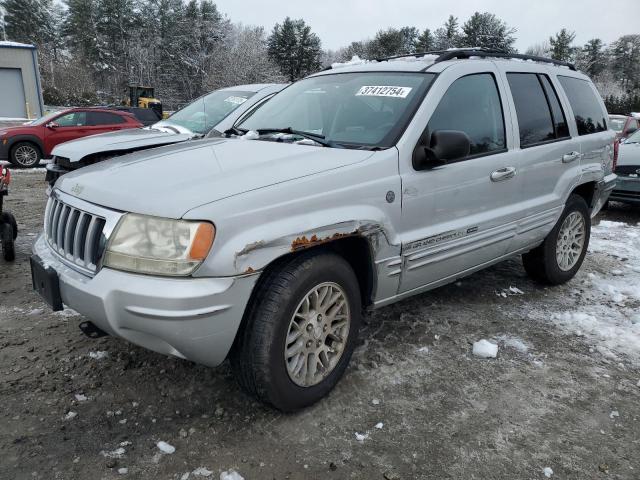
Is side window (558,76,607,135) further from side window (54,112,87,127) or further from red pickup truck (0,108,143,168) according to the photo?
side window (54,112,87,127)

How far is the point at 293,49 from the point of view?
2021 inches

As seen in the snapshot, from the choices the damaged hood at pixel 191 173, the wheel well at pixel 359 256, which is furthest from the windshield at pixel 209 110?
the wheel well at pixel 359 256

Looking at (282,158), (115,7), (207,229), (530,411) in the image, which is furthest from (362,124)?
(115,7)

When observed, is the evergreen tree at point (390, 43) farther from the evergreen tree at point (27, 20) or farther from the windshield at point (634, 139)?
the windshield at point (634, 139)

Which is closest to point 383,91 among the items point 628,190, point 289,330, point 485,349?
point 289,330

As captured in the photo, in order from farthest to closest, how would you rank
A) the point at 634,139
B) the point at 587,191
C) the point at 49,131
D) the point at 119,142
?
the point at 49,131, the point at 634,139, the point at 119,142, the point at 587,191

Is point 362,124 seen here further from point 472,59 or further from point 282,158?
point 472,59

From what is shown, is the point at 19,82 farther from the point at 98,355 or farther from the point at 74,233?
the point at 74,233

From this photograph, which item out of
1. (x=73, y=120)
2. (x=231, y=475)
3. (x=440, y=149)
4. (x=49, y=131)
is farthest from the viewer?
(x=73, y=120)

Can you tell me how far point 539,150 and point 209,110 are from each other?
14.8 ft

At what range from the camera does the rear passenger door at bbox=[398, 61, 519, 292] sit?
3041mm

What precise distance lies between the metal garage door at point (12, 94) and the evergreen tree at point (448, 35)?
40.5m

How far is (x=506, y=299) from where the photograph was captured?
4.44 metres

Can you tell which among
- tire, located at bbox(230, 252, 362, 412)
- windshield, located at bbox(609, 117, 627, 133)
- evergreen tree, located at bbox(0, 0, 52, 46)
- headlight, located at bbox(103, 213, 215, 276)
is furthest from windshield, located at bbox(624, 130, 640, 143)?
evergreen tree, located at bbox(0, 0, 52, 46)
